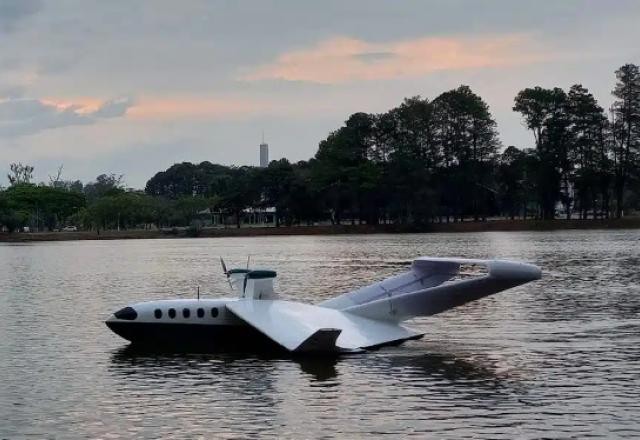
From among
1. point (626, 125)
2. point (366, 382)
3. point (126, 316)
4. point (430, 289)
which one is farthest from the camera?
point (626, 125)

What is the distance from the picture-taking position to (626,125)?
170 metres

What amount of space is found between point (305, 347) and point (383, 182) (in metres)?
151

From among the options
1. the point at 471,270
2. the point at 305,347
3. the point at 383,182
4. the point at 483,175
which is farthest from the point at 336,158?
the point at 305,347

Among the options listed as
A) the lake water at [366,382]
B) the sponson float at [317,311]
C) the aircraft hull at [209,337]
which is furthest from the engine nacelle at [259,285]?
the lake water at [366,382]

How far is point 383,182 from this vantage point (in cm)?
18238

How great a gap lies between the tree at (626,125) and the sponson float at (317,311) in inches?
5586

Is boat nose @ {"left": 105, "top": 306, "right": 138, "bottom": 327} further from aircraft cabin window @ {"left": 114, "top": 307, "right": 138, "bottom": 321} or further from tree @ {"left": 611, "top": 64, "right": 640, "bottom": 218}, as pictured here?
tree @ {"left": 611, "top": 64, "right": 640, "bottom": 218}

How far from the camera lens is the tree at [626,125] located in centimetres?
16888

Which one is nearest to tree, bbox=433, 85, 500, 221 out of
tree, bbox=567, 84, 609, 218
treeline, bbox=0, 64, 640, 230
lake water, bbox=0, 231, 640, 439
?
treeline, bbox=0, 64, 640, 230

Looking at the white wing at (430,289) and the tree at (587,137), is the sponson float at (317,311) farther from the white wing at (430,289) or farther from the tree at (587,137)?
the tree at (587,137)

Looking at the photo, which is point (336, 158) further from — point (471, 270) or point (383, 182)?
point (471, 270)

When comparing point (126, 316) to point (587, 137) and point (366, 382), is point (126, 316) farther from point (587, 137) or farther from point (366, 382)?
point (587, 137)

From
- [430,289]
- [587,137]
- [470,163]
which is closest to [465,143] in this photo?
[470,163]

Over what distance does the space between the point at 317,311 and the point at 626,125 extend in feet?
483
